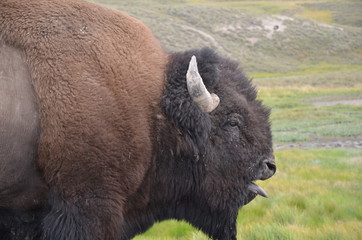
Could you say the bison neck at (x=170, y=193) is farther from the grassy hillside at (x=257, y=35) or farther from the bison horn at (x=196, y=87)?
the grassy hillside at (x=257, y=35)

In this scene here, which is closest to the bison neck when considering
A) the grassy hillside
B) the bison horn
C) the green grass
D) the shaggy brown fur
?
the shaggy brown fur

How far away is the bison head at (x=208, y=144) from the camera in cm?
385

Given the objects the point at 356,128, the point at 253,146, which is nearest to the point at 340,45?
the point at 356,128

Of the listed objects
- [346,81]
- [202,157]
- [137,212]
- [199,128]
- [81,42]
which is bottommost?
[346,81]

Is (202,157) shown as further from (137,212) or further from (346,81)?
(346,81)

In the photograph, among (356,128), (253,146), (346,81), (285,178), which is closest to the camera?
(253,146)

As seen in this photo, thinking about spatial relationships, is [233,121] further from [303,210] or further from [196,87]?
[303,210]

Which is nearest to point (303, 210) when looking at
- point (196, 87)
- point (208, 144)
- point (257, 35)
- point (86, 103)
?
point (208, 144)

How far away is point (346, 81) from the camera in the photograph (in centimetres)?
4125

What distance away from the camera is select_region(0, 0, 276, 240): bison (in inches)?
130

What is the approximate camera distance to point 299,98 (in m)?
33.2

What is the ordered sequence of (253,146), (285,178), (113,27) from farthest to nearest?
(285,178) → (253,146) → (113,27)

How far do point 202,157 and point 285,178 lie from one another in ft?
18.2

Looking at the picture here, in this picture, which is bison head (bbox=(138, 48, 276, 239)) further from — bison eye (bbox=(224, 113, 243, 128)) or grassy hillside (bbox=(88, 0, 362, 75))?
grassy hillside (bbox=(88, 0, 362, 75))
